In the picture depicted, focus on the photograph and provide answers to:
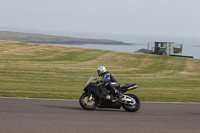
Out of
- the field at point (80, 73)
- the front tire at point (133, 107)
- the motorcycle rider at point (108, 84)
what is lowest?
the field at point (80, 73)

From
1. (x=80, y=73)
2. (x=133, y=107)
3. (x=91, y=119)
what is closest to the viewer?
(x=91, y=119)

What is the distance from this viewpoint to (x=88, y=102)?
10727 mm

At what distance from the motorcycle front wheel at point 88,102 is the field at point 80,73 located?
3.80 metres

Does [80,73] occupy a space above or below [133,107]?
below

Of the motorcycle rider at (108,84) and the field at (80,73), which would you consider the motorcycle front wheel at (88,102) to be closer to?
the motorcycle rider at (108,84)

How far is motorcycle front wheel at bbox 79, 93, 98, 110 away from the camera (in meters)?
10.7

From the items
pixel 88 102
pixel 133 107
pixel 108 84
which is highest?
pixel 108 84

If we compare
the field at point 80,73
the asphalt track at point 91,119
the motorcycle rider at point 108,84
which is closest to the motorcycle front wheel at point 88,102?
the asphalt track at point 91,119

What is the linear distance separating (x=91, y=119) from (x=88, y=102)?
171 centimetres

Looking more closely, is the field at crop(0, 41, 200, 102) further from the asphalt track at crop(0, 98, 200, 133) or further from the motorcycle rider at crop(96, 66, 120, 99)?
the motorcycle rider at crop(96, 66, 120, 99)

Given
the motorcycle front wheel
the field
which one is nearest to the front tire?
the motorcycle front wheel

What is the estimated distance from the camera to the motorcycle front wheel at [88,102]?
10664 millimetres

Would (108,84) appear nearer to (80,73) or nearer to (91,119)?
(91,119)

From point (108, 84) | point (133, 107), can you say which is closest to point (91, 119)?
point (108, 84)
